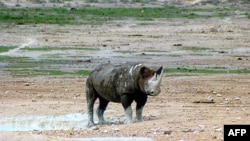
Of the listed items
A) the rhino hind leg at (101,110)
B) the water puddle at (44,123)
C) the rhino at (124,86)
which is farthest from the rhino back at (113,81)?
the water puddle at (44,123)

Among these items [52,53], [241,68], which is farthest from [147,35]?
[241,68]

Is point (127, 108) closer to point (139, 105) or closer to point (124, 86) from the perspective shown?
point (139, 105)

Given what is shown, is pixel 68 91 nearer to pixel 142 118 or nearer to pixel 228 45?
pixel 142 118

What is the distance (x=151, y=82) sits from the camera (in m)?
14.6

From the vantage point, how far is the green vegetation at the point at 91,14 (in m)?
42.5

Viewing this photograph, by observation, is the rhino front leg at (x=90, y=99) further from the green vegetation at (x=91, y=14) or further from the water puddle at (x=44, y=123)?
the green vegetation at (x=91, y=14)

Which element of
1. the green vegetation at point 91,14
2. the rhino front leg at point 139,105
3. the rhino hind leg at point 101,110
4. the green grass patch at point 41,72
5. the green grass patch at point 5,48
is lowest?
the green vegetation at point 91,14

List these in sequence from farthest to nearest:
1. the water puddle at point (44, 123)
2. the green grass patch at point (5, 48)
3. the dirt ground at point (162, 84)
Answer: the green grass patch at point (5, 48) < the water puddle at point (44, 123) < the dirt ground at point (162, 84)

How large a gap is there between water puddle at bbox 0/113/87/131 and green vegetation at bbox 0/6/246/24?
82.6 ft

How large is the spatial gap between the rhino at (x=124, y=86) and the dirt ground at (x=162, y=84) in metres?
0.31

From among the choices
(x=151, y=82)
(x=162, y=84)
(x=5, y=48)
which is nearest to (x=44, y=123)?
(x=151, y=82)

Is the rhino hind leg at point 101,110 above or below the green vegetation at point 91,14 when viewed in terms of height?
above

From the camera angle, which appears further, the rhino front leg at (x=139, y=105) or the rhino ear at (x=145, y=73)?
the rhino front leg at (x=139, y=105)

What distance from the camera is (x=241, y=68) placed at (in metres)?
24.7
